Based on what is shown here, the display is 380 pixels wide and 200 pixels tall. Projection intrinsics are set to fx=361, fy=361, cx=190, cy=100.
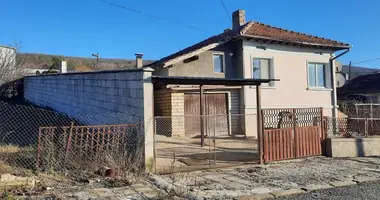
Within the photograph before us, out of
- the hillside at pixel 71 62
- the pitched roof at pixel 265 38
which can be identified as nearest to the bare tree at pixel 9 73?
the hillside at pixel 71 62

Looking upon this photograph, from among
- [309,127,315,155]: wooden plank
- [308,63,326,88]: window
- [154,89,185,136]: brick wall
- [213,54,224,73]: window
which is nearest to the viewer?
[309,127,315,155]: wooden plank

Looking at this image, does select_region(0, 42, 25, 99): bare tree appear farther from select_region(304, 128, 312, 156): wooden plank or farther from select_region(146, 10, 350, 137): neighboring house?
select_region(304, 128, 312, 156): wooden plank

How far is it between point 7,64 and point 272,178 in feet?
91.2

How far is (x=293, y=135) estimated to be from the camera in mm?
11008

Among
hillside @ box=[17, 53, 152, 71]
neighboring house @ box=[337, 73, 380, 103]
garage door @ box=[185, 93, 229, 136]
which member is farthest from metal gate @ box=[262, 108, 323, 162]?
hillside @ box=[17, 53, 152, 71]

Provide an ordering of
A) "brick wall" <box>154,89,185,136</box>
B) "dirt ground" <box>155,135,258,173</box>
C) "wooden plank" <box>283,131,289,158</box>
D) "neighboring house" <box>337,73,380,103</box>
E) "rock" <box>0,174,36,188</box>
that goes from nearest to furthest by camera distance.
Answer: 1. "rock" <box>0,174,36,188</box>
2. "dirt ground" <box>155,135,258,173</box>
3. "wooden plank" <box>283,131,289,158</box>
4. "brick wall" <box>154,89,185,136</box>
5. "neighboring house" <box>337,73,380,103</box>

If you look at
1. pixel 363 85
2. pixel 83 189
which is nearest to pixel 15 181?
pixel 83 189

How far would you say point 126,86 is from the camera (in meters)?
10.2

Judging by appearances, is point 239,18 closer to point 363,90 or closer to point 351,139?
point 351,139

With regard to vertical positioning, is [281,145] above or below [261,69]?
below

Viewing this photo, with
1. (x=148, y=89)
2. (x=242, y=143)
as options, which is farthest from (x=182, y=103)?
(x=148, y=89)

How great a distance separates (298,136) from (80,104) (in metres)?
10.4

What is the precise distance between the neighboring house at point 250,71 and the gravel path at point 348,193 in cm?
913

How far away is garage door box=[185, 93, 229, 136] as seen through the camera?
16812 millimetres
